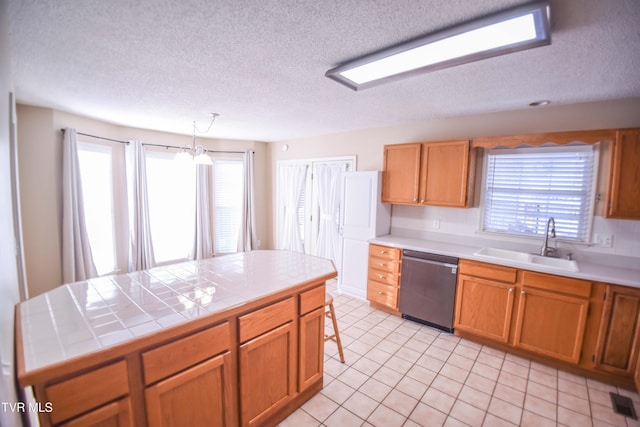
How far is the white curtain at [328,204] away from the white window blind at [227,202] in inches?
64.0

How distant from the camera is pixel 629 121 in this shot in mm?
2398

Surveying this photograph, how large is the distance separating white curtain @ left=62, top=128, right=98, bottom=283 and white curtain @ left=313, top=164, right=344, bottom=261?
3.25 metres

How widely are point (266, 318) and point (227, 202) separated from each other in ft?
13.1

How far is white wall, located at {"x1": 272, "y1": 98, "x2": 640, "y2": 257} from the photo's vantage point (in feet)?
8.04

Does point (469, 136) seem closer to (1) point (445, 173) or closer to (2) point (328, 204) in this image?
(1) point (445, 173)

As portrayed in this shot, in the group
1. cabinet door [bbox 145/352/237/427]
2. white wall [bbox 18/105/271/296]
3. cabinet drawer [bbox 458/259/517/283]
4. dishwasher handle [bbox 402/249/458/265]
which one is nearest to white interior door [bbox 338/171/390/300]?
dishwasher handle [bbox 402/249/458/265]

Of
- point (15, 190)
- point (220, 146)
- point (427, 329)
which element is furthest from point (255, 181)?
point (427, 329)

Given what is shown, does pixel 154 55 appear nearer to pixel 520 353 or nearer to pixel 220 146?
pixel 220 146

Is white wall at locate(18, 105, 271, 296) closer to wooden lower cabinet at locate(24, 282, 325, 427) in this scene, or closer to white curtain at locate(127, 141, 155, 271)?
white curtain at locate(127, 141, 155, 271)

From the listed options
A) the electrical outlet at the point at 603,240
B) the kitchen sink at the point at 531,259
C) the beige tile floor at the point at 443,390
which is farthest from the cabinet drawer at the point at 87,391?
the electrical outlet at the point at 603,240

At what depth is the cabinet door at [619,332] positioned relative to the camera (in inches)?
82.4

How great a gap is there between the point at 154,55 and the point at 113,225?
10.4ft

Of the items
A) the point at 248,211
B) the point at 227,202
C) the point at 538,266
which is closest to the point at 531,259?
the point at 538,266

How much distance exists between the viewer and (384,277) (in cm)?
342
